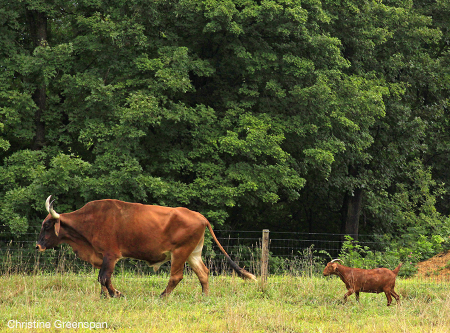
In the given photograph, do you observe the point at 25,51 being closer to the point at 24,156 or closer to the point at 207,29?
the point at 24,156

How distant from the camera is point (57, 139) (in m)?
18.3

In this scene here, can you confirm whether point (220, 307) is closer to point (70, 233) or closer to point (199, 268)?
point (199, 268)

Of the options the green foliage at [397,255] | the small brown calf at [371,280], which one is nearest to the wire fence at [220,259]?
the green foliage at [397,255]

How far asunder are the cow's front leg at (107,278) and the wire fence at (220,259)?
90 cm

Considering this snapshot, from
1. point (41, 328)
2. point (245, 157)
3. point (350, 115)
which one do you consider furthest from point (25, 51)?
point (41, 328)

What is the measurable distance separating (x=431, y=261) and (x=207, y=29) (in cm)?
925

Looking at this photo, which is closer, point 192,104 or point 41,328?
point 41,328

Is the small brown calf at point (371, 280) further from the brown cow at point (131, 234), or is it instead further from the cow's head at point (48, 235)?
the cow's head at point (48, 235)

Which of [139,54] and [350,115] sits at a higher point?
[139,54]

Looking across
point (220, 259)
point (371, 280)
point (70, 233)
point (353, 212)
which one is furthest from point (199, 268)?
point (353, 212)

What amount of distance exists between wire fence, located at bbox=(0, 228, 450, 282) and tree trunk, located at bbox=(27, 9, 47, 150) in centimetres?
326

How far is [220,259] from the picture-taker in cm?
1739

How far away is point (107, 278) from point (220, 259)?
8231 mm

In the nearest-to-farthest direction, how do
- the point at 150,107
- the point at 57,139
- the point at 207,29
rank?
1. the point at 150,107
2. the point at 207,29
3. the point at 57,139
